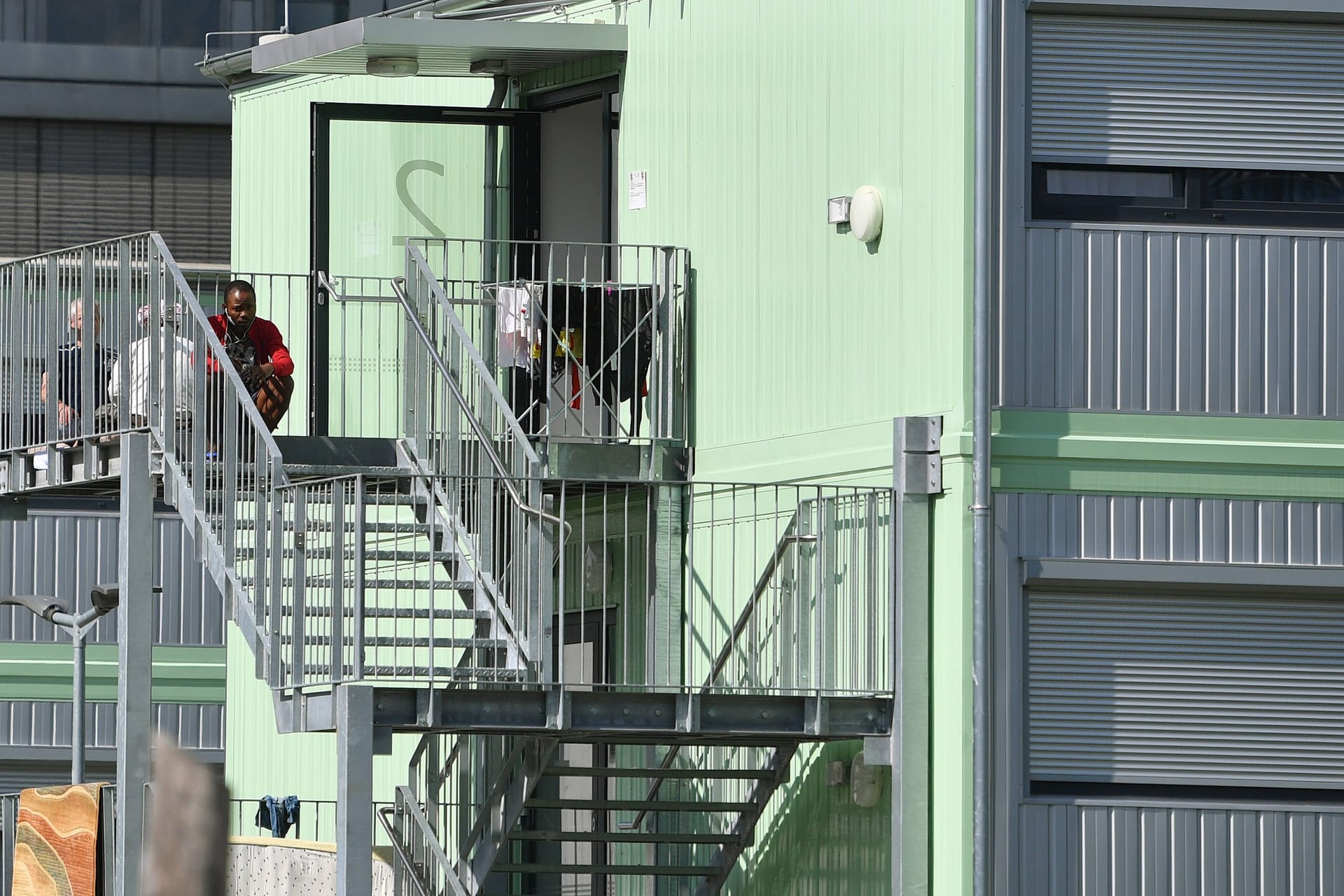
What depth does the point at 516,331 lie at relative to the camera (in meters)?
13.4

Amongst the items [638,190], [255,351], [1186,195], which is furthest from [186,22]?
[1186,195]

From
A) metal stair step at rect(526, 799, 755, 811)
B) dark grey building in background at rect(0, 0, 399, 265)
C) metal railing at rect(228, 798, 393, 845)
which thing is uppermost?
dark grey building in background at rect(0, 0, 399, 265)

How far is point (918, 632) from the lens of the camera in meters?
11.3

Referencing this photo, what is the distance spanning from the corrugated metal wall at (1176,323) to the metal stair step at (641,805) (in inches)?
116

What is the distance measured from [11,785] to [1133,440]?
49.1 feet

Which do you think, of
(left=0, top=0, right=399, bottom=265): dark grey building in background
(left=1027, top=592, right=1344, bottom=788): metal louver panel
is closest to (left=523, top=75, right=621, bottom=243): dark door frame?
(left=1027, top=592, right=1344, bottom=788): metal louver panel

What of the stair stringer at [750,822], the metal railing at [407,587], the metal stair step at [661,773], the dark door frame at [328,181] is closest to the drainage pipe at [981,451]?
the stair stringer at [750,822]

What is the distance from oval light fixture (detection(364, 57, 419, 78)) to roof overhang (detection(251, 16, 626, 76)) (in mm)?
37

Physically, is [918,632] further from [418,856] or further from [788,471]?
[418,856]

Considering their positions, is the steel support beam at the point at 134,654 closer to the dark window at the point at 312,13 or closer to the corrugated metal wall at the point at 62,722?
the corrugated metal wall at the point at 62,722

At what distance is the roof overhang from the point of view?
14.5 metres

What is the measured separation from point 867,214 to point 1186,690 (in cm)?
306

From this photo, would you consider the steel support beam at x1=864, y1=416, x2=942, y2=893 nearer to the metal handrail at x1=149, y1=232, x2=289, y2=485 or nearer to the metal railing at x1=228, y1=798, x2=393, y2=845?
the metal handrail at x1=149, y1=232, x2=289, y2=485

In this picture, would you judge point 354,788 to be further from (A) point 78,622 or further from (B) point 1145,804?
(A) point 78,622
